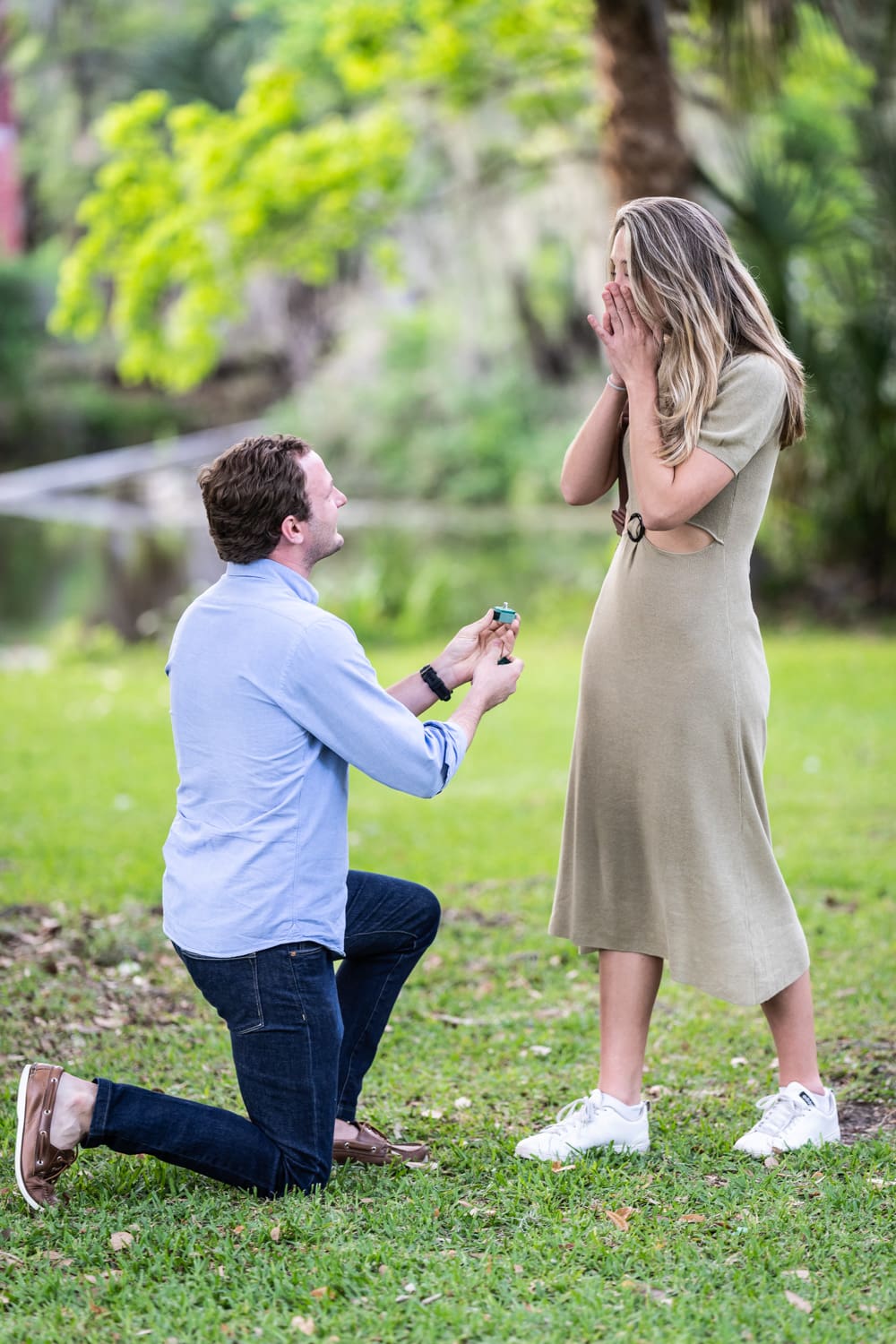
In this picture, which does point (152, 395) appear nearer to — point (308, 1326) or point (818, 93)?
point (818, 93)

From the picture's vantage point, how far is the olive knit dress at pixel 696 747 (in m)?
3.18

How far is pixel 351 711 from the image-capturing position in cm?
291

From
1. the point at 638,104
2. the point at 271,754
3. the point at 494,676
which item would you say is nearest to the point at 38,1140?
the point at 271,754

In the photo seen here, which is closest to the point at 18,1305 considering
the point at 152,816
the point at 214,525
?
the point at 214,525

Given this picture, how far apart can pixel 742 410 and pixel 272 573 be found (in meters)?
1.02

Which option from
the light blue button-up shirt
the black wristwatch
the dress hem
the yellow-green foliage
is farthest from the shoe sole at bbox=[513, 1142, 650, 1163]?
the yellow-green foliage

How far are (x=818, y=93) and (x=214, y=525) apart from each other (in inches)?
598

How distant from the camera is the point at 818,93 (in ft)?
53.3

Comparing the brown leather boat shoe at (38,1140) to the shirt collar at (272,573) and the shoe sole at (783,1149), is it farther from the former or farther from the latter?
the shoe sole at (783,1149)

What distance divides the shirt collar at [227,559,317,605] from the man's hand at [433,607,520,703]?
13.0 inches

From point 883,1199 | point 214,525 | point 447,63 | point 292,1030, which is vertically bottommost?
point 883,1199

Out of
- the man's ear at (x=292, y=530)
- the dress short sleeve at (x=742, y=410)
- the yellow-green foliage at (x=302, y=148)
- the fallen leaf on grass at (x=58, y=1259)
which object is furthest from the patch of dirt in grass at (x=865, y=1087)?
the yellow-green foliage at (x=302, y=148)

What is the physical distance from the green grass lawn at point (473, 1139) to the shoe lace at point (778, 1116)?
10 cm

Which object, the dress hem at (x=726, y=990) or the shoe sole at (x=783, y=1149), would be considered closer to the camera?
the dress hem at (x=726, y=990)
